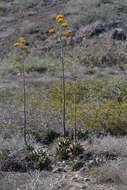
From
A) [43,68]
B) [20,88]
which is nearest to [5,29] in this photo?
[43,68]

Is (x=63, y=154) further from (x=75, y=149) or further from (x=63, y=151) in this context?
(x=75, y=149)

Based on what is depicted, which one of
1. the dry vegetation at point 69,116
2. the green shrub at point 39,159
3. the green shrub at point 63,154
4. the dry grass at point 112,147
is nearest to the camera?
the dry vegetation at point 69,116

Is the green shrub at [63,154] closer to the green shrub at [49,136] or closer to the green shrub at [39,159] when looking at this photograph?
the green shrub at [39,159]

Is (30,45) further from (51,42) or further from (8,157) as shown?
(8,157)

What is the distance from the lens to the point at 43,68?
1552 centimetres

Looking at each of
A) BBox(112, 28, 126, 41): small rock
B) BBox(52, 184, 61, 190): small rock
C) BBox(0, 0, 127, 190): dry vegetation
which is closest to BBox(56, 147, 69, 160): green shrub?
BBox(0, 0, 127, 190): dry vegetation

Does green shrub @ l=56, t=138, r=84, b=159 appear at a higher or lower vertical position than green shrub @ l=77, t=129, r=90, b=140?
higher

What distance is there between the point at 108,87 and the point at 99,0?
61.4 feet

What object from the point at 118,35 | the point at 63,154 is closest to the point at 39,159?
the point at 63,154

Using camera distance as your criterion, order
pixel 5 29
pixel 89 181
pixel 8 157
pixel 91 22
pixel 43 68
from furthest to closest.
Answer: pixel 5 29
pixel 91 22
pixel 43 68
pixel 8 157
pixel 89 181

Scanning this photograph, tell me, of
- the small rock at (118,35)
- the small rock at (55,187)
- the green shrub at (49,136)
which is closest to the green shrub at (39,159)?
the small rock at (55,187)

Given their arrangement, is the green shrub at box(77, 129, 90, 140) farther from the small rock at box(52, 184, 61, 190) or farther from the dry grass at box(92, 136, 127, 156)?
the small rock at box(52, 184, 61, 190)

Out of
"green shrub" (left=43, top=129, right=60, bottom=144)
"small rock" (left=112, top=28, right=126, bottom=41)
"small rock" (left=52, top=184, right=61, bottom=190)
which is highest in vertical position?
"small rock" (left=112, top=28, right=126, bottom=41)

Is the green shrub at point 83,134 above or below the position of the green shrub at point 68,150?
below
